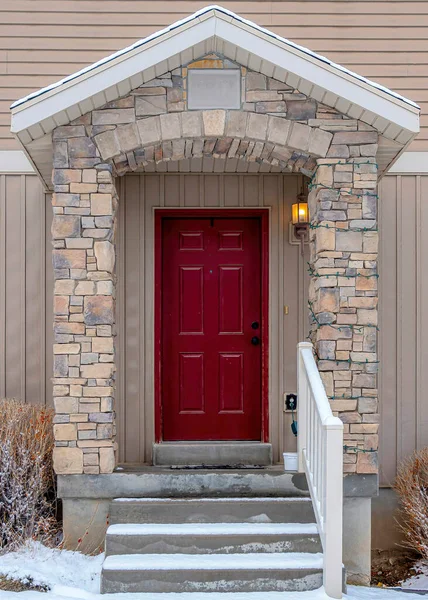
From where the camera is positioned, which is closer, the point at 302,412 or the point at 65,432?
the point at 65,432

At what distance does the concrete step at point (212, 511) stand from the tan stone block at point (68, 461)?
0.38 m

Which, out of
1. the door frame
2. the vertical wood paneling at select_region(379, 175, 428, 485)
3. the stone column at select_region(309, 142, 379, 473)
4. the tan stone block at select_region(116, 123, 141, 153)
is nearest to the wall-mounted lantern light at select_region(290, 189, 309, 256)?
A: the door frame

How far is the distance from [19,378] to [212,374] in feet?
5.93

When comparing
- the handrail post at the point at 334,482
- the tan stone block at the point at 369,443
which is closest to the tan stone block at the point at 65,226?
the handrail post at the point at 334,482

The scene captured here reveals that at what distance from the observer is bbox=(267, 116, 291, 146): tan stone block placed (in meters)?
4.52

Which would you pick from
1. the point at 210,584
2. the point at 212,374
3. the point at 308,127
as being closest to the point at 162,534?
the point at 210,584

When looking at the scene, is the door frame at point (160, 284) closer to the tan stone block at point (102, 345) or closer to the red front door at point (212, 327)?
the red front door at point (212, 327)

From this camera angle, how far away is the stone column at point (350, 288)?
4535mm

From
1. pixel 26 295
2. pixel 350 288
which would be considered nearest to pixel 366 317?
pixel 350 288

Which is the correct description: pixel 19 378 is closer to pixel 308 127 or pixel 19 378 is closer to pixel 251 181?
pixel 251 181

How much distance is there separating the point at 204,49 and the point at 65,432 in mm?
2935

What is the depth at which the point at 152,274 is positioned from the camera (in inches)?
226

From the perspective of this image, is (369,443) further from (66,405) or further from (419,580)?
(66,405)

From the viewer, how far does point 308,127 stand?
4543 millimetres
